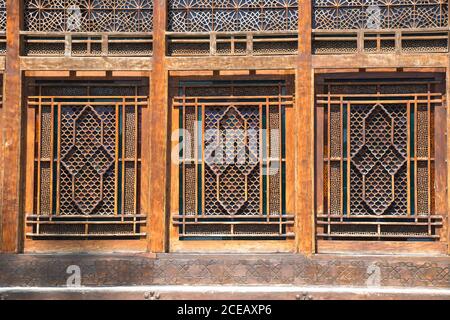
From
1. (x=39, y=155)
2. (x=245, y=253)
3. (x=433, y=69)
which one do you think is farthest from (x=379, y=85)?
(x=39, y=155)

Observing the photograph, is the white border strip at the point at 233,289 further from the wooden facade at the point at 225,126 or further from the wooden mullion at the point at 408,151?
the wooden mullion at the point at 408,151

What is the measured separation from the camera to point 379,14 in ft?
17.6

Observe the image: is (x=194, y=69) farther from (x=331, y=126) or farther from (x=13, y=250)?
(x=13, y=250)

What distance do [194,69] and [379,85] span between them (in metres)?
1.82

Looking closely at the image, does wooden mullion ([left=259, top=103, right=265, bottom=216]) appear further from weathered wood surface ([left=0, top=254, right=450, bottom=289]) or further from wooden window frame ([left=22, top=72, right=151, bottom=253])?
wooden window frame ([left=22, top=72, right=151, bottom=253])

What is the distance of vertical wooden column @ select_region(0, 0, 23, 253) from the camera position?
17.3 feet

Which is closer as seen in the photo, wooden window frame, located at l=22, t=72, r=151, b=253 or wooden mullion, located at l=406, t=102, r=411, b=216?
wooden mullion, located at l=406, t=102, r=411, b=216

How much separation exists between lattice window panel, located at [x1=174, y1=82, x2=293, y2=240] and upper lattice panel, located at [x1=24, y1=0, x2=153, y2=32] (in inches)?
34.0

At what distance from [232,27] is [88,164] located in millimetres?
1980

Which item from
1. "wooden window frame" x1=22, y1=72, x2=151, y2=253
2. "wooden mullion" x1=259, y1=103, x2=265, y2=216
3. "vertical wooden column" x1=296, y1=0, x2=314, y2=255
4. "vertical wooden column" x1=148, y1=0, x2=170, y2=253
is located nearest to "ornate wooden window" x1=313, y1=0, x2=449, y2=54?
"vertical wooden column" x1=296, y1=0, x2=314, y2=255

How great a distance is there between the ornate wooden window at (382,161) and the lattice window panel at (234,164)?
0.42 metres

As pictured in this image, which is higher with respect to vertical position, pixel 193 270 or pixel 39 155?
pixel 39 155
